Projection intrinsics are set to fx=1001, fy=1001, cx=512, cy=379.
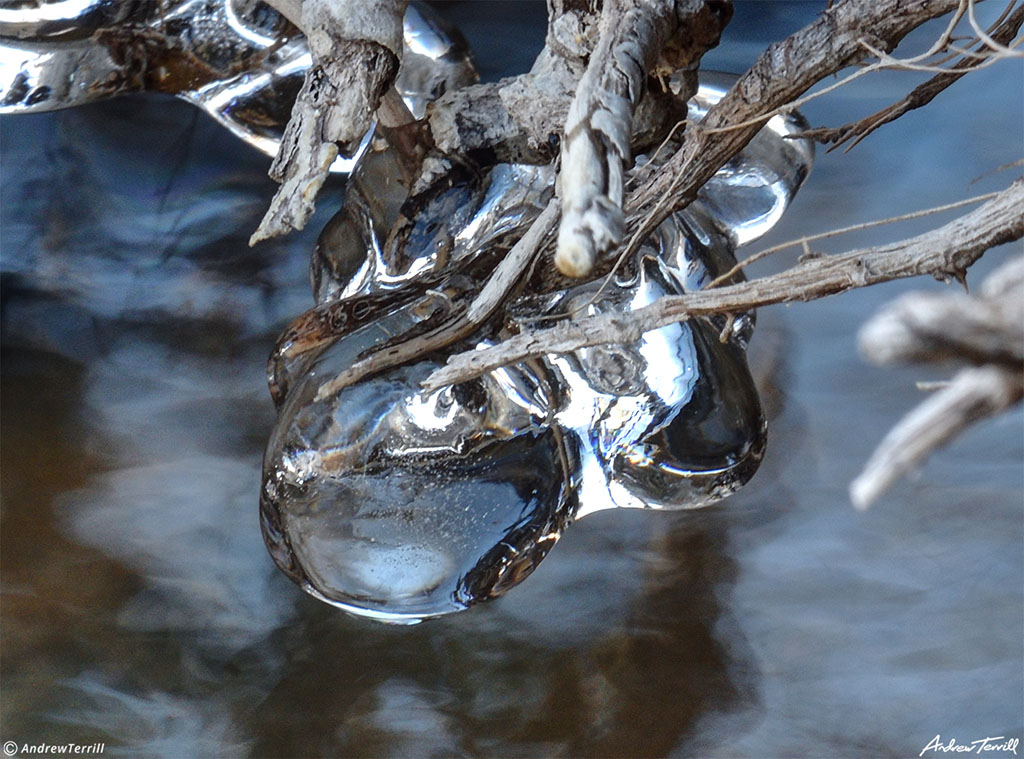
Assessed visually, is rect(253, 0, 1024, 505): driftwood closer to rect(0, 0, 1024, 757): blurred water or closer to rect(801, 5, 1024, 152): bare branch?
rect(801, 5, 1024, 152): bare branch

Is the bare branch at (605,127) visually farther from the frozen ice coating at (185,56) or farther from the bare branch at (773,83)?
the frozen ice coating at (185,56)

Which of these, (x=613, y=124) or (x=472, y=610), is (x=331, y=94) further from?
(x=472, y=610)

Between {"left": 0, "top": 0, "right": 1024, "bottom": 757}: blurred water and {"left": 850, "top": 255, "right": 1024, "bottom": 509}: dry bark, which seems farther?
{"left": 0, "top": 0, "right": 1024, "bottom": 757}: blurred water

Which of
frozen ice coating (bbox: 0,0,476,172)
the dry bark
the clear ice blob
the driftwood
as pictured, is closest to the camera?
the dry bark

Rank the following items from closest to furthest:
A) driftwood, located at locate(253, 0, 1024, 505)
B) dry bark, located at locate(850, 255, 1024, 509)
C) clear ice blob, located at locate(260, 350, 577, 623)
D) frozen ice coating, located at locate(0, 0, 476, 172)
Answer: dry bark, located at locate(850, 255, 1024, 509) → driftwood, located at locate(253, 0, 1024, 505) → clear ice blob, located at locate(260, 350, 577, 623) → frozen ice coating, located at locate(0, 0, 476, 172)

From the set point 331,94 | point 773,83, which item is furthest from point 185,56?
point 773,83

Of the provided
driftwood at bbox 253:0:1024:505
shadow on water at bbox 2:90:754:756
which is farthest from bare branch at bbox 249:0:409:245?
shadow on water at bbox 2:90:754:756

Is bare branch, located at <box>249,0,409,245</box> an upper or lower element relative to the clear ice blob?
upper

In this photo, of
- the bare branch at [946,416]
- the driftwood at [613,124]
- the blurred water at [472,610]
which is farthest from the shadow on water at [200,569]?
the bare branch at [946,416]
